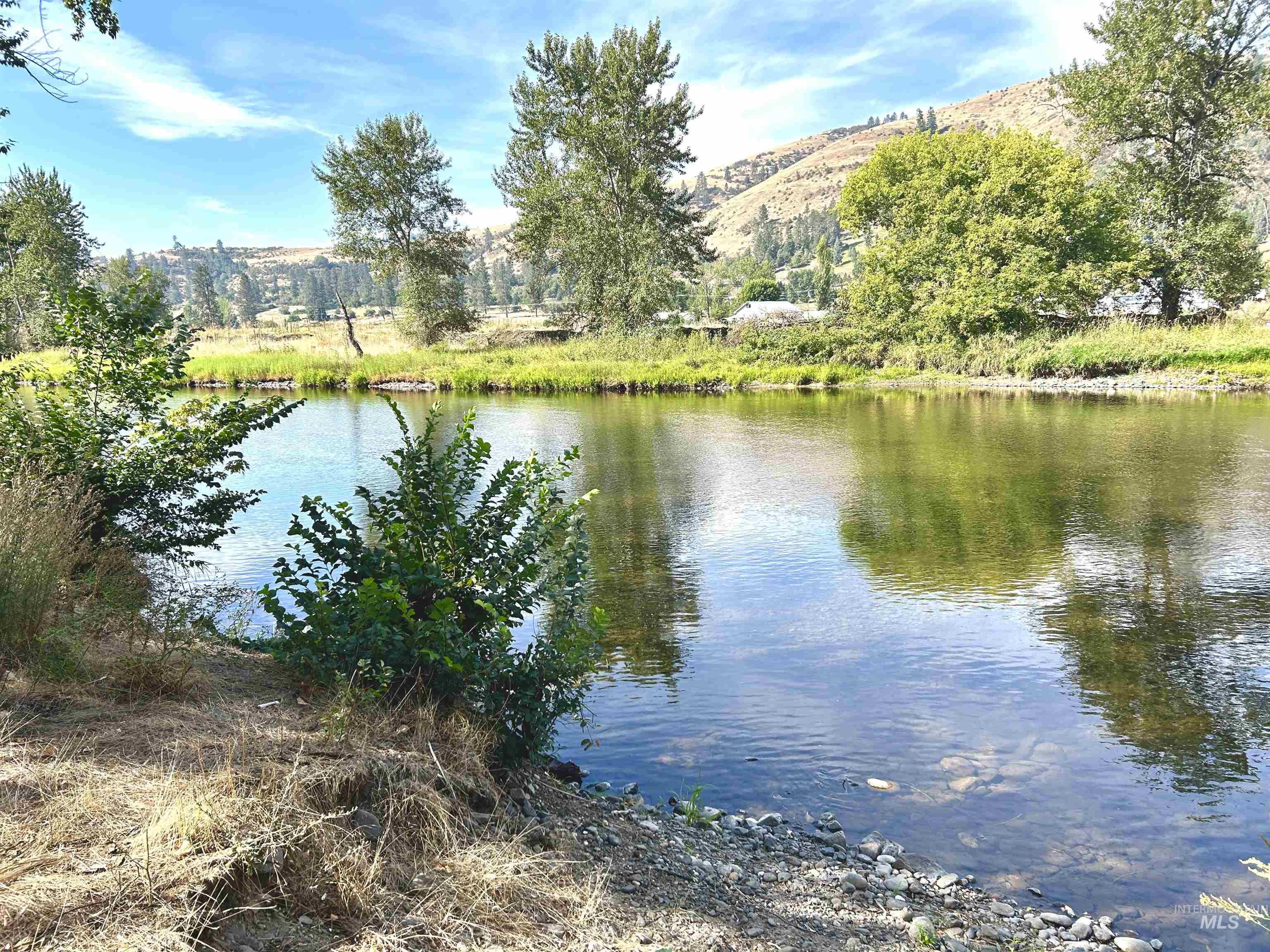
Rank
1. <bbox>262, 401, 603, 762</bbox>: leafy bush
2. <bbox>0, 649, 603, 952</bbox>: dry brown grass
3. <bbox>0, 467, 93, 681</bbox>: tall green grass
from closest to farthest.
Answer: <bbox>0, 649, 603, 952</bbox>: dry brown grass → <bbox>262, 401, 603, 762</bbox>: leafy bush → <bbox>0, 467, 93, 681</bbox>: tall green grass

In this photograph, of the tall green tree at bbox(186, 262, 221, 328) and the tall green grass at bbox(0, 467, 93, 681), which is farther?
the tall green tree at bbox(186, 262, 221, 328)

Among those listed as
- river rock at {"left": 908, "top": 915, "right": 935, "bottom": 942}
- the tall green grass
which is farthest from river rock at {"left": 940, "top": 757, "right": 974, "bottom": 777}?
the tall green grass

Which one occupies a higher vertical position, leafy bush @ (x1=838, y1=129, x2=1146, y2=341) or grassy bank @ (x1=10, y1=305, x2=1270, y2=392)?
leafy bush @ (x1=838, y1=129, x2=1146, y2=341)

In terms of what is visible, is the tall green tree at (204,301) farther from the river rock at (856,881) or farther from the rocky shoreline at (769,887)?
the river rock at (856,881)

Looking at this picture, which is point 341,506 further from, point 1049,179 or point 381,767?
point 1049,179

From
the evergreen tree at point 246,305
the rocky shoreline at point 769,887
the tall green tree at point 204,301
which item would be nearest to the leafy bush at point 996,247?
the rocky shoreline at point 769,887

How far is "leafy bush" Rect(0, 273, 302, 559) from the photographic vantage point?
24.6 ft

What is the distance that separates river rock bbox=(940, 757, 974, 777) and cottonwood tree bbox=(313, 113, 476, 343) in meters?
52.2

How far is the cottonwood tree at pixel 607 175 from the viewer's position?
→ 4809 cm

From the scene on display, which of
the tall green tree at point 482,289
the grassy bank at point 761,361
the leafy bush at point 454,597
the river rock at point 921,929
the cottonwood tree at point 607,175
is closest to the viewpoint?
the river rock at point 921,929

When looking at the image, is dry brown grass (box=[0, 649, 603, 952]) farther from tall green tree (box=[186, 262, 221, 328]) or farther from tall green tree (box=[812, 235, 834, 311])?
tall green tree (box=[186, 262, 221, 328])

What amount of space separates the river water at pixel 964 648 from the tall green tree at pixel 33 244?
48.4 metres

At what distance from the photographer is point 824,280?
4114 inches

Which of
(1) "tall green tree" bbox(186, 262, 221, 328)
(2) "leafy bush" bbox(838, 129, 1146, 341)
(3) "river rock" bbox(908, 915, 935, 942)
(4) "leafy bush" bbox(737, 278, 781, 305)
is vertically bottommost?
(3) "river rock" bbox(908, 915, 935, 942)
